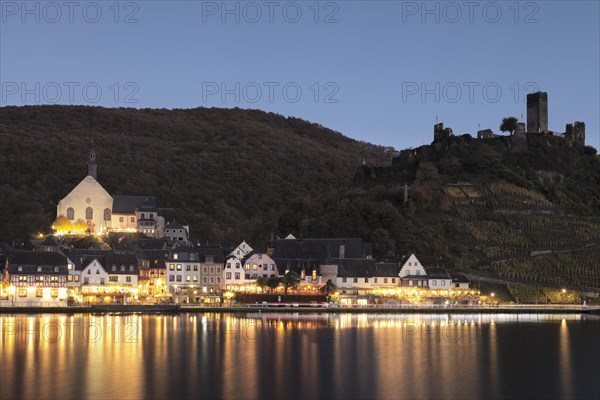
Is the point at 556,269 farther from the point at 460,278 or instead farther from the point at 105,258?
the point at 105,258

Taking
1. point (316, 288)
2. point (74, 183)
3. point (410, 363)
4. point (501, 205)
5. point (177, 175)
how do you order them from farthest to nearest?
point (177, 175) → point (74, 183) → point (501, 205) → point (316, 288) → point (410, 363)

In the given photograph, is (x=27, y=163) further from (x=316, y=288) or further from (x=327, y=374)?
(x=327, y=374)

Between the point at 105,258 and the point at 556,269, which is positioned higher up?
the point at 105,258

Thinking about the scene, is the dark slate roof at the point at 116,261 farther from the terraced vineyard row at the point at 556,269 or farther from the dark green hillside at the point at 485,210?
the terraced vineyard row at the point at 556,269

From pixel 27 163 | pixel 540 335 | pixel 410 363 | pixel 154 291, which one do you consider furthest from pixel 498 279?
pixel 27 163

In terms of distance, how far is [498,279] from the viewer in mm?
85250

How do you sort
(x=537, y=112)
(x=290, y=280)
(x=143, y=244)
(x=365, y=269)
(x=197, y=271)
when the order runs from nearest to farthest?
(x=290, y=280) < (x=365, y=269) < (x=197, y=271) < (x=143, y=244) < (x=537, y=112)

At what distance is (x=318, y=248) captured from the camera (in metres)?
85.8

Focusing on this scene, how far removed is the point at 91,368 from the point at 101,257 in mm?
40894

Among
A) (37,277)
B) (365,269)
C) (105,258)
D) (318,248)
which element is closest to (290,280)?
(318,248)

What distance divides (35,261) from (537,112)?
63.4 metres

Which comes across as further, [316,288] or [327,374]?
[316,288]

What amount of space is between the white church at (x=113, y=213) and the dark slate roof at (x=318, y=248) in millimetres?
20083

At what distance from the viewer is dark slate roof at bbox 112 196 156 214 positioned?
105m
